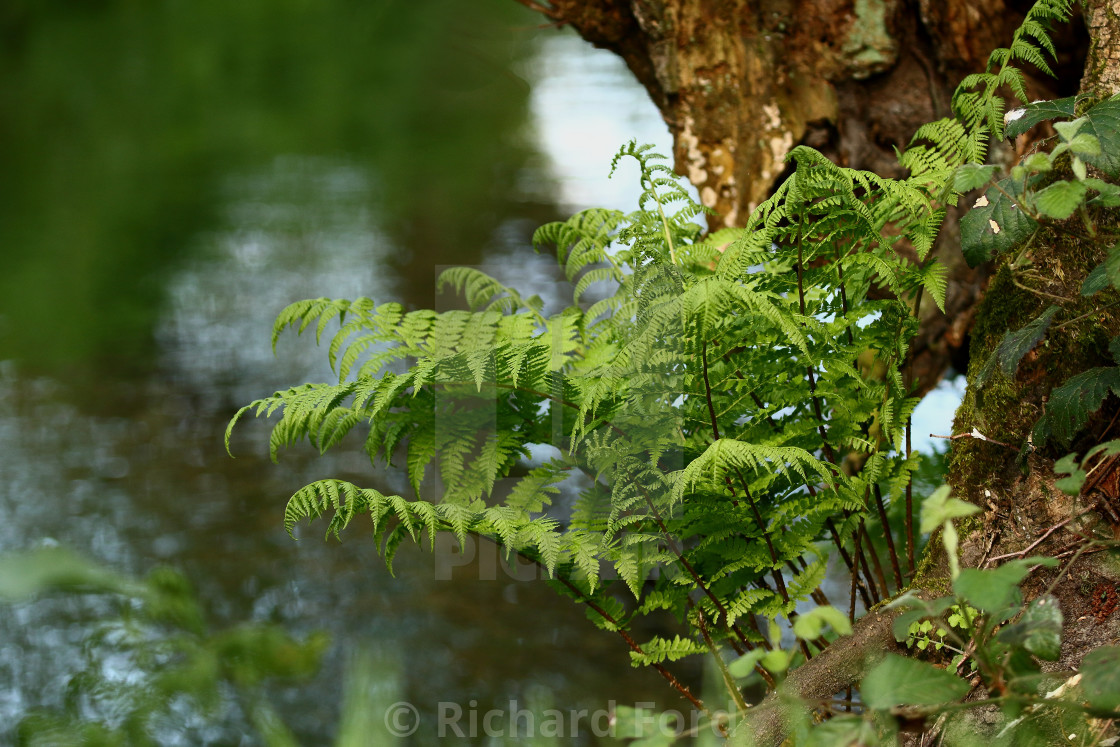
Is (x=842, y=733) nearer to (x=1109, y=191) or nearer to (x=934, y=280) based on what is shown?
(x=1109, y=191)

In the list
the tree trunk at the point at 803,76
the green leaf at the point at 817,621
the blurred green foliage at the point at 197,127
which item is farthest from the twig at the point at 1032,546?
the blurred green foliage at the point at 197,127

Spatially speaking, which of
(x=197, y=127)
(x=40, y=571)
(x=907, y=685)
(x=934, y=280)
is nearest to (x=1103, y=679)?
(x=907, y=685)

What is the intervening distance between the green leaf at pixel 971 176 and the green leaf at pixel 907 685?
20.8 inches

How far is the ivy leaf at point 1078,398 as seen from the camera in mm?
1066

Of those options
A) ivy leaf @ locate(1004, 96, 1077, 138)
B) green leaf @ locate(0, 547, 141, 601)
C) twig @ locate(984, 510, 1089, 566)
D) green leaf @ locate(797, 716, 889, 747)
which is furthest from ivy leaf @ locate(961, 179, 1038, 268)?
green leaf @ locate(0, 547, 141, 601)

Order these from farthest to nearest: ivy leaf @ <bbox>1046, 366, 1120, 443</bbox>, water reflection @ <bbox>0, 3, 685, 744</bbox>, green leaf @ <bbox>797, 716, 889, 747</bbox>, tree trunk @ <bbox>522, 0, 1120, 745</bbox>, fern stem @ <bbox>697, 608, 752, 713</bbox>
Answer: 1. water reflection @ <bbox>0, 3, 685, 744</bbox>
2. tree trunk @ <bbox>522, 0, 1120, 745</bbox>
3. fern stem @ <bbox>697, 608, 752, 713</bbox>
4. ivy leaf @ <bbox>1046, 366, 1120, 443</bbox>
5. green leaf @ <bbox>797, 716, 889, 747</bbox>

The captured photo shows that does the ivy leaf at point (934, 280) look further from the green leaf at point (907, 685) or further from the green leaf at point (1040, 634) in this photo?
the green leaf at point (907, 685)

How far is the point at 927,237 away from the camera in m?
1.29

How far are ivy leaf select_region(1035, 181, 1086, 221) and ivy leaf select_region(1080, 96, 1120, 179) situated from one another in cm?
5

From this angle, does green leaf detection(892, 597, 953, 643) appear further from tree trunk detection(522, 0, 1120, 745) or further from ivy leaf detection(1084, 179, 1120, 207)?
tree trunk detection(522, 0, 1120, 745)

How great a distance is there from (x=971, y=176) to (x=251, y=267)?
4102mm

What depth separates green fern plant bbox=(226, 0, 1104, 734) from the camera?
122cm

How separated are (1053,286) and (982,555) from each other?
15.3 inches

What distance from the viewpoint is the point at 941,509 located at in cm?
79
